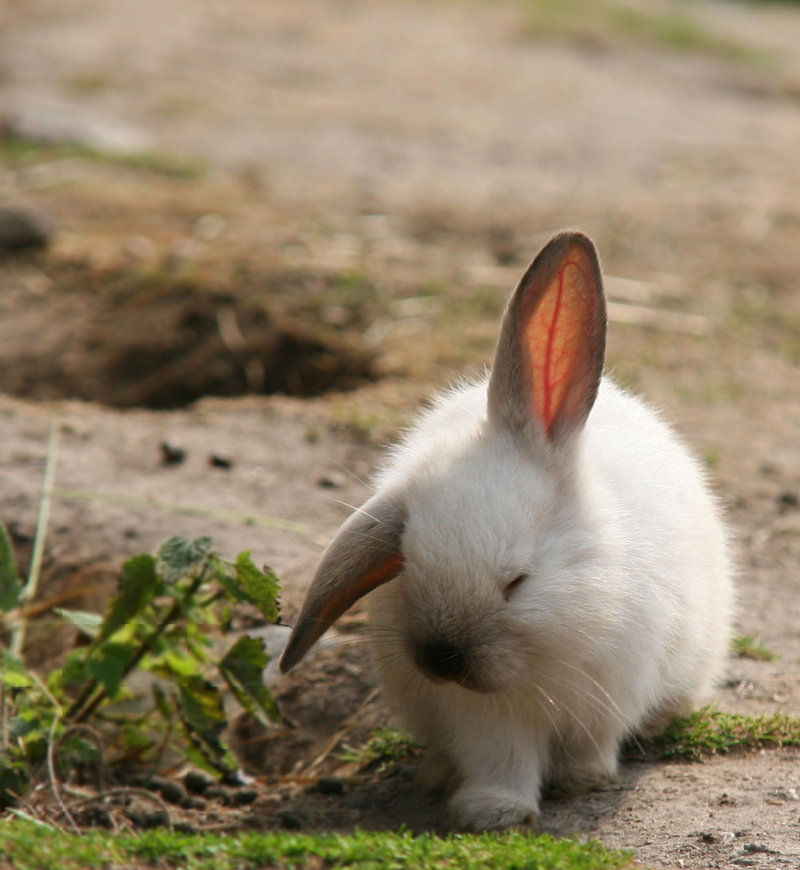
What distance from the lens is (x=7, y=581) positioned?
330 centimetres

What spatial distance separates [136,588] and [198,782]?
A: 2.59 ft

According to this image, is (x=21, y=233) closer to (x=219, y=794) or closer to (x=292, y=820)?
(x=219, y=794)

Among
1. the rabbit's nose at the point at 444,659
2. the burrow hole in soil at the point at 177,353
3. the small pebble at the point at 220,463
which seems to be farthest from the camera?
the burrow hole in soil at the point at 177,353

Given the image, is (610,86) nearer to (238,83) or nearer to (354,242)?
(238,83)

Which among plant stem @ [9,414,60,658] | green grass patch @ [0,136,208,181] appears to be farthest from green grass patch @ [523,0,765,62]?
plant stem @ [9,414,60,658]

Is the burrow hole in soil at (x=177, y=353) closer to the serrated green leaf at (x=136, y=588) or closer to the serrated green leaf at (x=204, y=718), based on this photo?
the serrated green leaf at (x=204, y=718)

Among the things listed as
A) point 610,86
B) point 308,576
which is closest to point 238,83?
point 610,86

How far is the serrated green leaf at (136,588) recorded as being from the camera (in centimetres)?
319

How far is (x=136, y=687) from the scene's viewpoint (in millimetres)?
4223

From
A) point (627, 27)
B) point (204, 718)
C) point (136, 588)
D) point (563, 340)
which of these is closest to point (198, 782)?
point (204, 718)

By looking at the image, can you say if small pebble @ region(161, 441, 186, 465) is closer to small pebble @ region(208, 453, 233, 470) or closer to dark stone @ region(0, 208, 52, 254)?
small pebble @ region(208, 453, 233, 470)

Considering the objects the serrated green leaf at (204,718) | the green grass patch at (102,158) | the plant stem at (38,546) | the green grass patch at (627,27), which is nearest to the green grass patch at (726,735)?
the serrated green leaf at (204,718)

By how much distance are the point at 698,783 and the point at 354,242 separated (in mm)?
4857

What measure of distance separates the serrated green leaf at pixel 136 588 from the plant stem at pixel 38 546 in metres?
0.69
